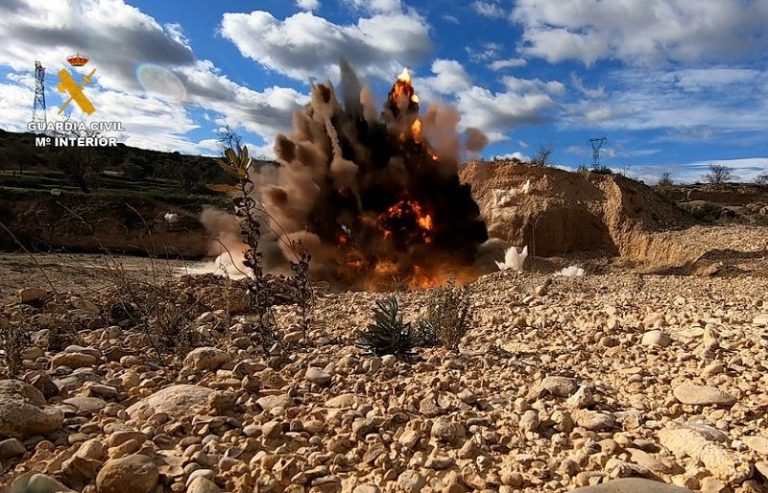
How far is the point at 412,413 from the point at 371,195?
13339 mm

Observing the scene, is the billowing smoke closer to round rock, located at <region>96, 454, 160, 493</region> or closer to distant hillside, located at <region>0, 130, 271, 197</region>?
round rock, located at <region>96, 454, 160, 493</region>

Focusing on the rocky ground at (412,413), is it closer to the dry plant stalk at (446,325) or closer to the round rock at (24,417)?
the round rock at (24,417)

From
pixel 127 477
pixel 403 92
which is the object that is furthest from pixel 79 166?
pixel 127 477

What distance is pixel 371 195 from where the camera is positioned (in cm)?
1638

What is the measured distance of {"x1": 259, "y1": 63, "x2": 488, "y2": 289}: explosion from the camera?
15992 millimetres

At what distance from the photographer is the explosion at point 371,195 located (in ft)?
52.5

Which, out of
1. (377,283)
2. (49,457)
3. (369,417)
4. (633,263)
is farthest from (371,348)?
(633,263)

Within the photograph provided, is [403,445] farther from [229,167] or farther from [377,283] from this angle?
[377,283]

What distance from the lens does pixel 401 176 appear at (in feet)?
53.6

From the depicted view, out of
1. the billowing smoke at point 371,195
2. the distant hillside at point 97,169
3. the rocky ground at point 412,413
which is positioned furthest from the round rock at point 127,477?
the distant hillside at point 97,169

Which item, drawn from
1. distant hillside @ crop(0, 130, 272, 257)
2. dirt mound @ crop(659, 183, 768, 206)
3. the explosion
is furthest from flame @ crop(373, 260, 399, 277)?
dirt mound @ crop(659, 183, 768, 206)

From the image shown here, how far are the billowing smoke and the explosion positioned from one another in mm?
32

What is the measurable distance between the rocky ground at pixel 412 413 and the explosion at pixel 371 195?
10.6m

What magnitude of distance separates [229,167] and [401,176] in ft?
39.2
